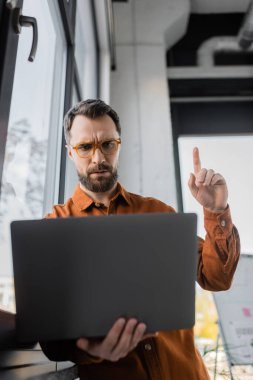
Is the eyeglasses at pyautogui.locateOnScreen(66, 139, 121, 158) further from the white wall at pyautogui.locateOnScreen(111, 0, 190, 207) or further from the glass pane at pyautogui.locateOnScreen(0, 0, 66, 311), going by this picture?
the white wall at pyautogui.locateOnScreen(111, 0, 190, 207)

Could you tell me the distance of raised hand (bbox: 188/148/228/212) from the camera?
84cm

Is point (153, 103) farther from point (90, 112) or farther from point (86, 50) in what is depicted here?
point (90, 112)

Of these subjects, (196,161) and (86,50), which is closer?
(196,161)

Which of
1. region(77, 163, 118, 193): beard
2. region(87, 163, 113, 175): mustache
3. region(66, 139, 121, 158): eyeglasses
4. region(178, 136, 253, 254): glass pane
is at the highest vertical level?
region(178, 136, 253, 254): glass pane

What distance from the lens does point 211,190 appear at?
0.85 m

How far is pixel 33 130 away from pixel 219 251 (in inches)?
35.8

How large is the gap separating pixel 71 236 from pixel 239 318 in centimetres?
169

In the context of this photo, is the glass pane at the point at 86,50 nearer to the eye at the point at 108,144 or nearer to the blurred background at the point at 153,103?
the blurred background at the point at 153,103

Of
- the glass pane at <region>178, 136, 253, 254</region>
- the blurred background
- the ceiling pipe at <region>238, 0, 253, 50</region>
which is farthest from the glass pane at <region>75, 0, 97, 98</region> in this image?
the ceiling pipe at <region>238, 0, 253, 50</region>

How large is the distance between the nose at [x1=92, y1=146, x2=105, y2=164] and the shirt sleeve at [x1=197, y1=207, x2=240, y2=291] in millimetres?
328

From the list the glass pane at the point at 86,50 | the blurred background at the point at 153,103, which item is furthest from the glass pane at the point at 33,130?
the glass pane at the point at 86,50

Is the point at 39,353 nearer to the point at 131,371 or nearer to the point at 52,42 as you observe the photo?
the point at 131,371

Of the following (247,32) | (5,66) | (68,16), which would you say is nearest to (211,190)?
(5,66)

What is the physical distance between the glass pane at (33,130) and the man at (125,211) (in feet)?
0.63
